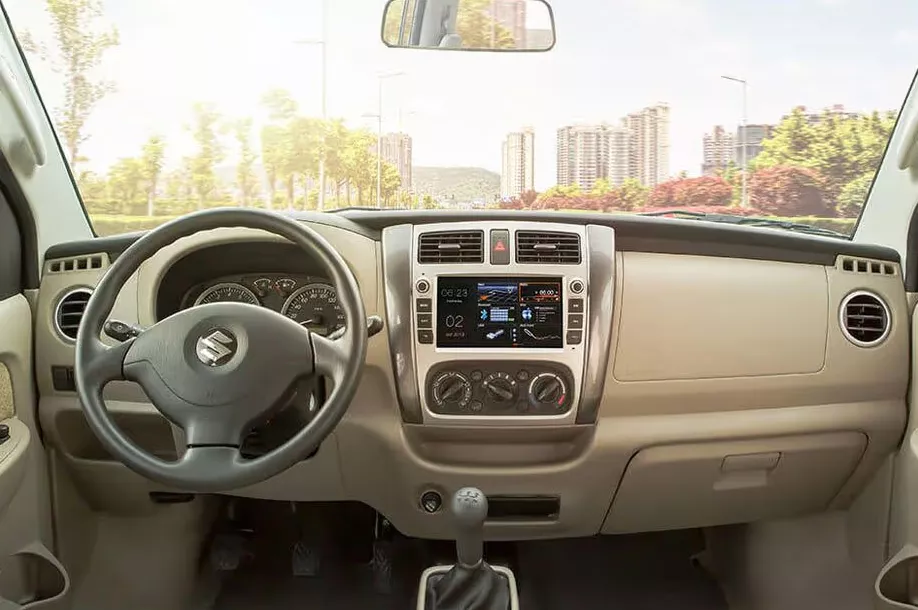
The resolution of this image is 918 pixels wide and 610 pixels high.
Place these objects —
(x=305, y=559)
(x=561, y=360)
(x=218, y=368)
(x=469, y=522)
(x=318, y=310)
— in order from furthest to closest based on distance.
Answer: (x=305, y=559) → (x=318, y=310) → (x=561, y=360) → (x=469, y=522) → (x=218, y=368)

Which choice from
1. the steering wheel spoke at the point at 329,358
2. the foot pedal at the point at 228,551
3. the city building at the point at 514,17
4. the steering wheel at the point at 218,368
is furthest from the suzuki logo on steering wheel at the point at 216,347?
the foot pedal at the point at 228,551

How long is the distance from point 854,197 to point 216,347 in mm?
2171

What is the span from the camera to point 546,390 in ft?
7.70

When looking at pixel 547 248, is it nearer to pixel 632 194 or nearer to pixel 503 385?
pixel 503 385

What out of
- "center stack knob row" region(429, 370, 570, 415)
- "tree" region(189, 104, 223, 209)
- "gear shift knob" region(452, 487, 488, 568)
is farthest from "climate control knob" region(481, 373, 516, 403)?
"tree" region(189, 104, 223, 209)

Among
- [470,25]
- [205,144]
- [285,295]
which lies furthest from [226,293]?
[470,25]

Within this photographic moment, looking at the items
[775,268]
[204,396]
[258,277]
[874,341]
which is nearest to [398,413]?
[258,277]

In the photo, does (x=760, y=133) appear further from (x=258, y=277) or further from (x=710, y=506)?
(x=258, y=277)

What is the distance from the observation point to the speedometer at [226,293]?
8.23ft

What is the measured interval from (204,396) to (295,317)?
71 centimetres

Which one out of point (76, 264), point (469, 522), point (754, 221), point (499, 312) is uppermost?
point (754, 221)

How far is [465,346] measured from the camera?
2338mm

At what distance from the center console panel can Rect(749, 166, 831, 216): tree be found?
72 cm

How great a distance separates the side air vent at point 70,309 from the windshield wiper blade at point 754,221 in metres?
1.75
